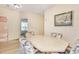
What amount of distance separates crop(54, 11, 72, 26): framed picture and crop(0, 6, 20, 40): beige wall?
0.46 meters

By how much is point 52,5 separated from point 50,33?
34cm

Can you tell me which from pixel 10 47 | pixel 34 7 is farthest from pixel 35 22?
pixel 10 47

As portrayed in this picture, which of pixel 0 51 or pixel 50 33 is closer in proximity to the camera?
pixel 0 51

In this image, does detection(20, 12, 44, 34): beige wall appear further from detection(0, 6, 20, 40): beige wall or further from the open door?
the open door

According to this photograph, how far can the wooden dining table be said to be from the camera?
141 cm

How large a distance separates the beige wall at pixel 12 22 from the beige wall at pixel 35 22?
0.08 meters

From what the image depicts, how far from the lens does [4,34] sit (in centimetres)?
142

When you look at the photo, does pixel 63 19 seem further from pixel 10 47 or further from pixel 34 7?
pixel 10 47

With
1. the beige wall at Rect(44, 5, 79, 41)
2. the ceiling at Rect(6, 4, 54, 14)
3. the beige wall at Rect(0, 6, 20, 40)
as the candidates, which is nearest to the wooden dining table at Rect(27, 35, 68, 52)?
the beige wall at Rect(44, 5, 79, 41)

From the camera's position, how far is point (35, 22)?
4.87 feet

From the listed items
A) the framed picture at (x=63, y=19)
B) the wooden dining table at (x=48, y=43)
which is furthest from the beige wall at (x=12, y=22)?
the framed picture at (x=63, y=19)

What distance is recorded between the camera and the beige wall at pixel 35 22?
1452mm
